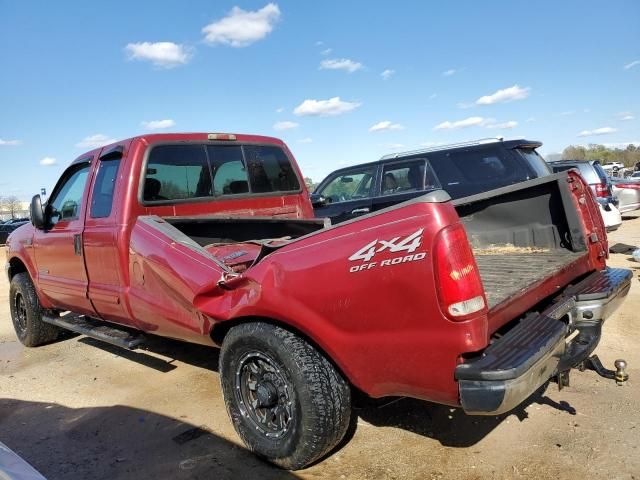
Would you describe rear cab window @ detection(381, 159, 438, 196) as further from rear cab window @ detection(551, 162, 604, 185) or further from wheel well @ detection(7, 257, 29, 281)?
wheel well @ detection(7, 257, 29, 281)

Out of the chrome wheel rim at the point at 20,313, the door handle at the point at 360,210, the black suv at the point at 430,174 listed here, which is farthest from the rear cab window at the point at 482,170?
the chrome wheel rim at the point at 20,313

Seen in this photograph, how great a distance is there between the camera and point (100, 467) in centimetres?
319

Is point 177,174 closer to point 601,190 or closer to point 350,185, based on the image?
point 350,185

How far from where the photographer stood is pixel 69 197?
194 inches

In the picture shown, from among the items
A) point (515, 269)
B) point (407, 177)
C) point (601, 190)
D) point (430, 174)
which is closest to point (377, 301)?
point (515, 269)

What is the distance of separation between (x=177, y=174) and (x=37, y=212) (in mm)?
1700

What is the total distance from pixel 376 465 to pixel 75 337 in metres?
4.94

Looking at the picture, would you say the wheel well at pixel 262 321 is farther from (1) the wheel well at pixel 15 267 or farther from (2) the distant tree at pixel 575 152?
(2) the distant tree at pixel 575 152

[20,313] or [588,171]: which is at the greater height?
[588,171]

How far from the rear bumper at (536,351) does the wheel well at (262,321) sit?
2.42 feet

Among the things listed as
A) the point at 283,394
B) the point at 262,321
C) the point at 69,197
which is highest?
the point at 69,197

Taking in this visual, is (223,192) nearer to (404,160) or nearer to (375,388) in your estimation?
(375,388)

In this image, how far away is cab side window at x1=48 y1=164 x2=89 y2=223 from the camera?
4699 millimetres

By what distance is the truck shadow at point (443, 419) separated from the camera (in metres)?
3.27
